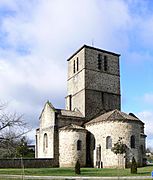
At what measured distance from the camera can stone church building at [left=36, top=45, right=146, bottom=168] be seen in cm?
4303

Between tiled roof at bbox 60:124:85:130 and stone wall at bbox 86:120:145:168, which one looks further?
tiled roof at bbox 60:124:85:130

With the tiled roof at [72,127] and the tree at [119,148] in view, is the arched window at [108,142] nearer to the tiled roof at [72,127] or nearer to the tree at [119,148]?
the tree at [119,148]

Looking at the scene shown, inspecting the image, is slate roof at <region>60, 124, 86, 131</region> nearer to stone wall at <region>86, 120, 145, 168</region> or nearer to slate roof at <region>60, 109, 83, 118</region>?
slate roof at <region>60, 109, 83, 118</region>

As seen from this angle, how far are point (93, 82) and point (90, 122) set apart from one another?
29.0 ft

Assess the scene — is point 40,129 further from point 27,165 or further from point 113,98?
point 113,98

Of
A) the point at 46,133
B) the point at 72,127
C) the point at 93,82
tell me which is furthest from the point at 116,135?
the point at 93,82

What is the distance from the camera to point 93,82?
53.9m

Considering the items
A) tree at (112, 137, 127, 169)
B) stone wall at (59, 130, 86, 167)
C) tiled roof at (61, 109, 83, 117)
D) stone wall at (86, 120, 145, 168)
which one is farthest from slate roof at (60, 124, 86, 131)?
tree at (112, 137, 127, 169)

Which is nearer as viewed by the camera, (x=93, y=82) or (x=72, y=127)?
(x=72, y=127)

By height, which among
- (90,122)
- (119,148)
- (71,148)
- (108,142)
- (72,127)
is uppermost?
(90,122)

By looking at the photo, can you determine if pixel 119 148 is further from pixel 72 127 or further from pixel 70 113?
pixel 70 113

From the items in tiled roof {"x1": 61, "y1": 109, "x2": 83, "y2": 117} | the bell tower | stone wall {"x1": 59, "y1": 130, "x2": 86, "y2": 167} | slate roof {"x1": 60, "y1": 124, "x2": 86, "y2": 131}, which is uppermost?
the bell tower

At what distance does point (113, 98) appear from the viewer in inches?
2165

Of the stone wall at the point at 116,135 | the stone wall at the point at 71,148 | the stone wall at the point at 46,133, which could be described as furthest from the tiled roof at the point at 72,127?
the stone wall at the point at 116,135
